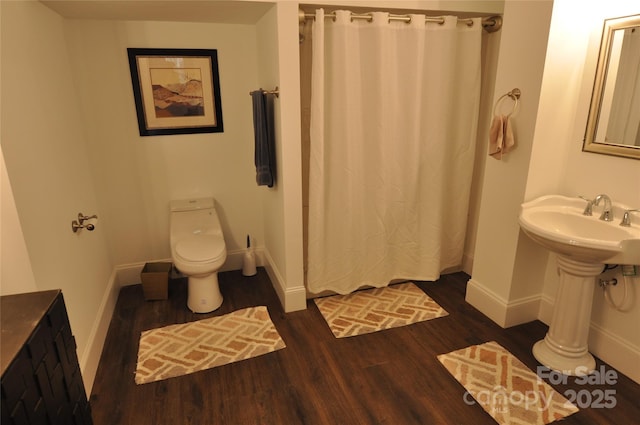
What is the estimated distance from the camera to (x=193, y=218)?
302cm

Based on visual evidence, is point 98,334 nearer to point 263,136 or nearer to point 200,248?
point 200,248

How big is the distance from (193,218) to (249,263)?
617mm

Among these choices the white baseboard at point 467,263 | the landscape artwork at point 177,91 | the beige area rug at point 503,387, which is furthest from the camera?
the white baseboard at point 467,263

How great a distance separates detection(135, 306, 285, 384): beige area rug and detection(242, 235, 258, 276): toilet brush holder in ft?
1.90

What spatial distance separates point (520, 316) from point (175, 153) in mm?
2714

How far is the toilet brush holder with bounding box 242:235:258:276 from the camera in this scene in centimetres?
333

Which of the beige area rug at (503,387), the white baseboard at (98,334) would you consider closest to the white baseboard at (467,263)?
the beige area rug at (503,387)

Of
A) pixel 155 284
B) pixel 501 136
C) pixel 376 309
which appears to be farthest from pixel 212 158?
pixel 501 136

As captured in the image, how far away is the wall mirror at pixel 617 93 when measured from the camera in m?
1.98

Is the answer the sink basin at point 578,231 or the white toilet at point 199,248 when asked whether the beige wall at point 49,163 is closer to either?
the white toilet at point 199,248

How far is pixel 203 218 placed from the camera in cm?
303

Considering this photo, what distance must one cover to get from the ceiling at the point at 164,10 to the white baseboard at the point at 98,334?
70.7 inches

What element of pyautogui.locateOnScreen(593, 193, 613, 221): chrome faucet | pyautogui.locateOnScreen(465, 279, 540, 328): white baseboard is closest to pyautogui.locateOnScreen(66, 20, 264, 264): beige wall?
pyautogui.locateOnScreen(465, 279, 540, 328): white baseboard

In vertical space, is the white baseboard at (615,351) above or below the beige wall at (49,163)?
below
